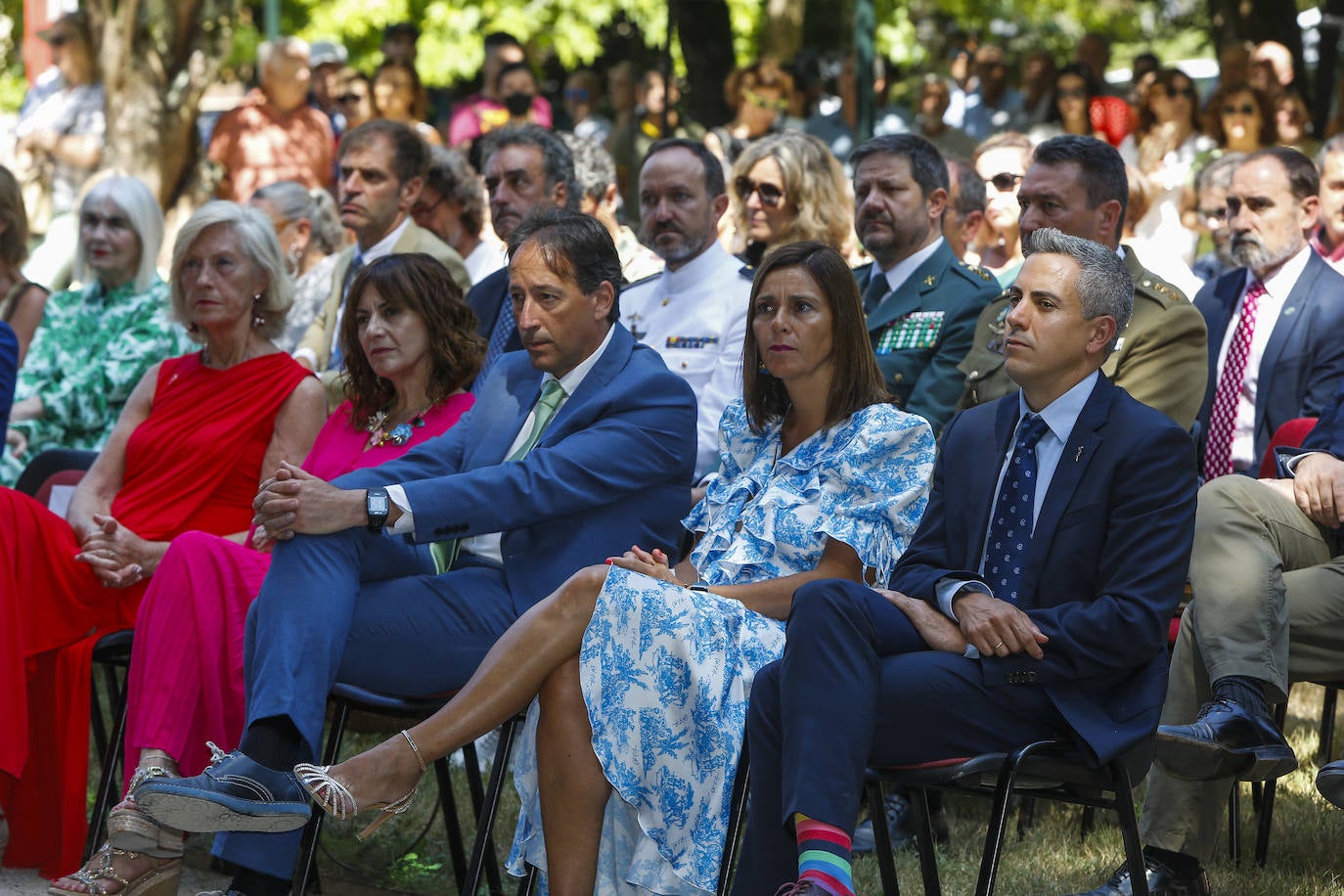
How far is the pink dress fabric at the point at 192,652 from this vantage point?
424 centimetres

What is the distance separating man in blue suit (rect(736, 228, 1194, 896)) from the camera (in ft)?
10.9

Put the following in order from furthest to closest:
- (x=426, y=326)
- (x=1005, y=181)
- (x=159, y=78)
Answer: (x=159, y=78) < (x=1005, y=181) < (x=426, y=326)

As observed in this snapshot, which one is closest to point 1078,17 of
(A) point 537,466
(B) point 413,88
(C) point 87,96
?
(B) point 413,88

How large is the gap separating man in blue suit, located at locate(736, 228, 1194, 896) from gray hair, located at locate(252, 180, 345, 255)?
4.94 meters

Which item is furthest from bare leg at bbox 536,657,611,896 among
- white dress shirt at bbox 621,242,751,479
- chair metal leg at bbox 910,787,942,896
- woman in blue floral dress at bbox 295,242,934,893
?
white dress shirt at bbox 621,242,751,479

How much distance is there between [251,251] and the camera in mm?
5324

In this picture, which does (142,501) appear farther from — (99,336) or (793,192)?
(793,192)

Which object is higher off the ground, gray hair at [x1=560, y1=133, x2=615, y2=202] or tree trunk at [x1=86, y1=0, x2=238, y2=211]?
tree trunk at [x1=86, y1=0, x2=238, y2=211]

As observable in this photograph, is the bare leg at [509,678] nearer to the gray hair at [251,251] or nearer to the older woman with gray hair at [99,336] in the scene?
the gray hair at [251,251]

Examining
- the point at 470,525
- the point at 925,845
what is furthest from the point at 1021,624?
the point at 470,525

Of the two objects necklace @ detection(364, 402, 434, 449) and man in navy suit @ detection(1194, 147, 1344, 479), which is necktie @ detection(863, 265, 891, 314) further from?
necklace @ detection(364, 402, 434, 449)

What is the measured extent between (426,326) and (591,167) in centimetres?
227

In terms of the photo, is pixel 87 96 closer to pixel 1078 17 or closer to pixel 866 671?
pixel 866 671

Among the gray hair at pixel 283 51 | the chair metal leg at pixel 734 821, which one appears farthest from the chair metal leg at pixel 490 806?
the gray hair at pixel 283 51
